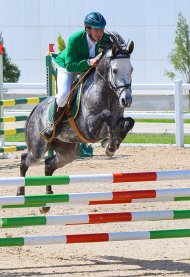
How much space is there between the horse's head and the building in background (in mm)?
22420

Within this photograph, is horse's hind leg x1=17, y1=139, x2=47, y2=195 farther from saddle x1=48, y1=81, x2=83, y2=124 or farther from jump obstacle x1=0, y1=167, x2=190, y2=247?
jump obstacle x1=0, y1=167, x2=190, y2=247

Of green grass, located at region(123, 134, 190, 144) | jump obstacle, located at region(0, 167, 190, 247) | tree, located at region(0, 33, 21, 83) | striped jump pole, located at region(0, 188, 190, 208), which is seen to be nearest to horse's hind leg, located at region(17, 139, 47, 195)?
striped jump pole, located at region(0, 188, 190, 208)

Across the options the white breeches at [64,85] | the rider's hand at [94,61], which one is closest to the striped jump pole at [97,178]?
the rider's hand at [94,61]

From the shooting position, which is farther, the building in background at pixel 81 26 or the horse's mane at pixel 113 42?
the building in background at pixel 81 26

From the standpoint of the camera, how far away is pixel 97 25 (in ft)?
27.6

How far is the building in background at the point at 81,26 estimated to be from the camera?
31.0 m

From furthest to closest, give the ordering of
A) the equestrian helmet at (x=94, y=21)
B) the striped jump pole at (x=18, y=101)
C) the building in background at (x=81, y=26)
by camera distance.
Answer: the building in background at (x=81, y=26)
the striped jump pole at (x=18, y=101)
the equestrian helmet at (x=94, y=21)

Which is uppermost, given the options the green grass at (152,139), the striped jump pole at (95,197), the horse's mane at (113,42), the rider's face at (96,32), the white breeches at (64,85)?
the rider's face at (96,32)

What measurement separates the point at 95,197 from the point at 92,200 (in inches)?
1.5

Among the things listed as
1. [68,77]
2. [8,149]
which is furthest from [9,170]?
[68,77]

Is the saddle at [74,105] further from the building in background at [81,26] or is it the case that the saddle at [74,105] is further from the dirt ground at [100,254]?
the building in background at [81,26]

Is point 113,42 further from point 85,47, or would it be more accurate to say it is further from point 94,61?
point 85,47

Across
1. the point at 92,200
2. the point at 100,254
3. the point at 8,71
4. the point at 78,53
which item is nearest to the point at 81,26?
the point at 8,71

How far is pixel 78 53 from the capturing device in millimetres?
8594
